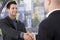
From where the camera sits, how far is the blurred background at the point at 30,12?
10.5ft

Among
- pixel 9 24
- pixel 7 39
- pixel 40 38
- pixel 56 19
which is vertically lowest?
pixel 7 39

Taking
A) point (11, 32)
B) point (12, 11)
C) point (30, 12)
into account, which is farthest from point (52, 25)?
point (30, 12)

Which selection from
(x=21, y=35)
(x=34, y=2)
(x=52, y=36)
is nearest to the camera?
(x=52, y=36)

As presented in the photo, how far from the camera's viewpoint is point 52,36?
95 cm

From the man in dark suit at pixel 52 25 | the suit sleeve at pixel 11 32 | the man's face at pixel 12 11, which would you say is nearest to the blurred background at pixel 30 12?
the man's face at pixel 12 11

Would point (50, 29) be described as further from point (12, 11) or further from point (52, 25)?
point (12, 11)

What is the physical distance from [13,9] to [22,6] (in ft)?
Result: 2.13

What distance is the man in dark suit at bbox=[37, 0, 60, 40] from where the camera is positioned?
951 mm

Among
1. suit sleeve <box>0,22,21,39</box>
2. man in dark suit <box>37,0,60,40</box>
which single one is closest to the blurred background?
suit sleeve <box>0,22,21,39</box>

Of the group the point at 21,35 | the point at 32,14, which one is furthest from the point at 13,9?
the point at 32,14

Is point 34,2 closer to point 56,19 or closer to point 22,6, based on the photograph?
point 22,6

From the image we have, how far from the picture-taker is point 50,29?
958 millimetres

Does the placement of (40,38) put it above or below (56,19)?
below

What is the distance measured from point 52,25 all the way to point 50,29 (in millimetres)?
28
